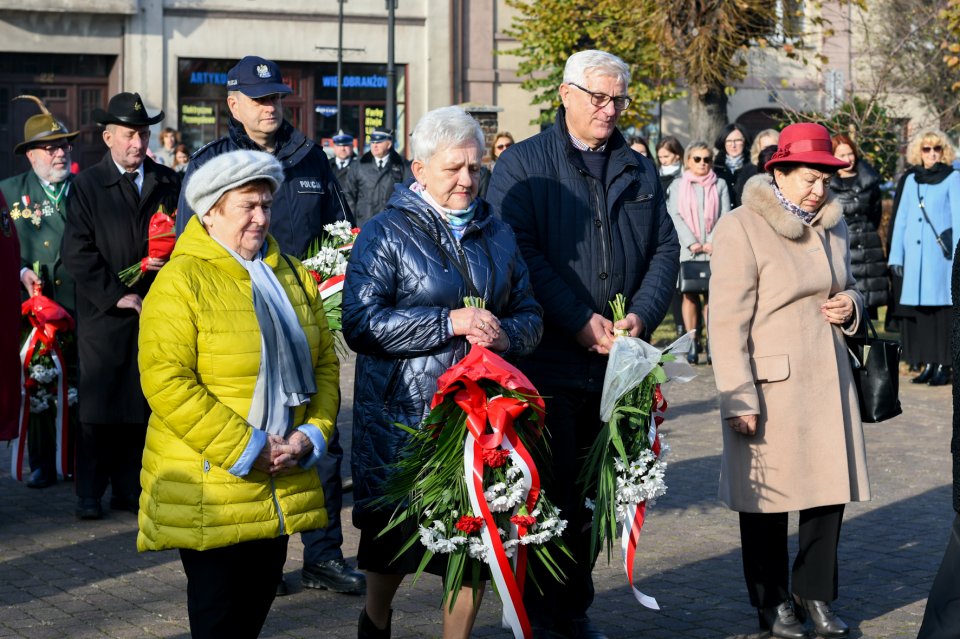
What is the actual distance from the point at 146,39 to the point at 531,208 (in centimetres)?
2567

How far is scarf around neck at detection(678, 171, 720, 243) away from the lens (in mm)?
14312

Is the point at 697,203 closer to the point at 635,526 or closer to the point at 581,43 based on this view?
the point at 635,526

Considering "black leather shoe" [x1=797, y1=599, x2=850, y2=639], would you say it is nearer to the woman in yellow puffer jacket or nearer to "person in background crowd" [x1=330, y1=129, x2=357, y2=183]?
the woman in yellow puffer jacket

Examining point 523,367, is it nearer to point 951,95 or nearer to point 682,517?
point 682,517

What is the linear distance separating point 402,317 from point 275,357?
55cm

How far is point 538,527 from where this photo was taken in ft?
16.4

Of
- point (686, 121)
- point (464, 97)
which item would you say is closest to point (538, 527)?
point (464, 97)

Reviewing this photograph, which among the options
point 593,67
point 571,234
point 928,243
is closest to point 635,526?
point 571,234

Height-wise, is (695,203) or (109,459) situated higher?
(695,203)

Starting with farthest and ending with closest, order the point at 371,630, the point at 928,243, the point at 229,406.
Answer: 1. the point at 928,243
2. the point at 371,630
3. the point at 229,406

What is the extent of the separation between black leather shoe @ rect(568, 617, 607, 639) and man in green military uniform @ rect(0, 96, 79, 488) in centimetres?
454

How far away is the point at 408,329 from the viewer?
16.4ft

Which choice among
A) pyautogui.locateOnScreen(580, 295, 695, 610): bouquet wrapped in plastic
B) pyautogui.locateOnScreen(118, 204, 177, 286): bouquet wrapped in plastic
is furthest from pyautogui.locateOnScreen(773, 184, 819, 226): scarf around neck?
pyautogui.locateOnScreen(118, 204, 177, 286): bouquet wrapped in plastic

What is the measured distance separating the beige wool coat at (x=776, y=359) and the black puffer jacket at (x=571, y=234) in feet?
1.06
